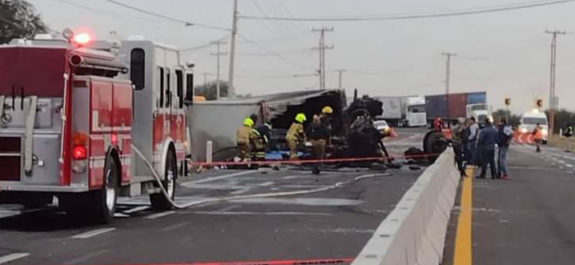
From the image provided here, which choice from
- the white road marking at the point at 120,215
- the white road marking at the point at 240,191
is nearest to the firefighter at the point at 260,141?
the white road marking at the point at 240,191

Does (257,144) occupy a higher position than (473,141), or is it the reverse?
(473,141)

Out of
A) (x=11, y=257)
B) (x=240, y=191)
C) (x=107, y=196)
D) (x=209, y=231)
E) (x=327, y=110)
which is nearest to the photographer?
(x=11, y=257)

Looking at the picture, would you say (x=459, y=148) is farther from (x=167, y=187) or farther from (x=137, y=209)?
(x=137, y=209)

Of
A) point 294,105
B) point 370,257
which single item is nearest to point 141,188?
point 370,257

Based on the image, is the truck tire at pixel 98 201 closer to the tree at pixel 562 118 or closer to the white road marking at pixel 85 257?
the white road marking at pixel 85 257

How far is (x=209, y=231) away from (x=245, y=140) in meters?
18.0

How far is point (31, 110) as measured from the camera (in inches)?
505

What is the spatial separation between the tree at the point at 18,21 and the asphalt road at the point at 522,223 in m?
43.5

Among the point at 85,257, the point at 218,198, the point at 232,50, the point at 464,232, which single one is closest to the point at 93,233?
the point at 85,257

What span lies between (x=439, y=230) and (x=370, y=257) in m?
6.49

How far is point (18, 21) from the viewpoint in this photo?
6562 cm

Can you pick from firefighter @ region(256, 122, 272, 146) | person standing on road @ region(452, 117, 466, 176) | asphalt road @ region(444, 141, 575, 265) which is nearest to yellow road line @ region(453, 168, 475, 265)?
asphalt road @ region(444, 141, 575, 265)

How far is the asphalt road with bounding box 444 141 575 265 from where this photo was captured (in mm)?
11055

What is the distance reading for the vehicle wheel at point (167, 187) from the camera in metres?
16.3
